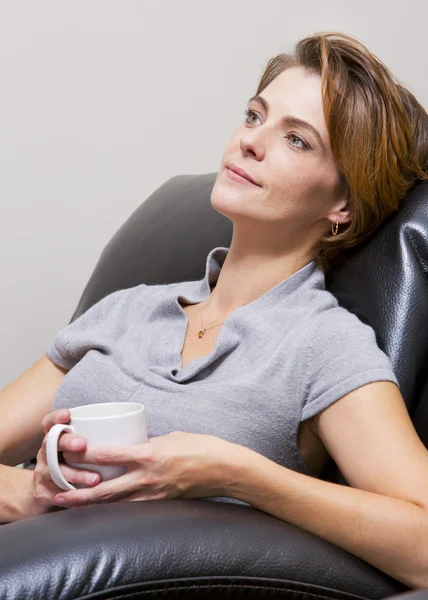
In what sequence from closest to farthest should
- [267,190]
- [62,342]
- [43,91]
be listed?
[267,190], [62,342], [43,91]

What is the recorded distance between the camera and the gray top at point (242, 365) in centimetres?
131

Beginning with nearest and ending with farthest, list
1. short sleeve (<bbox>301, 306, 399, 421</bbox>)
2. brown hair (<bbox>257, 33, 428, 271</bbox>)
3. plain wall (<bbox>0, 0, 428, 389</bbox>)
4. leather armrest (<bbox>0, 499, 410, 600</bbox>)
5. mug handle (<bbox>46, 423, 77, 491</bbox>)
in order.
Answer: leather armrest (<bbox>0, 499, 410, 600</bbox>), mug handle (<bbox>46, 423, 77, 491</bbox>), short sleeve (<bbox>301, 306, 399, 421</bbox>), brown hair (<bbox>257, 33, 428, 271</bbox>), plain wall (<bbox>0, 0, 428, 389</bbox>)

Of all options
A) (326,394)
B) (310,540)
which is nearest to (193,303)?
(326,394)

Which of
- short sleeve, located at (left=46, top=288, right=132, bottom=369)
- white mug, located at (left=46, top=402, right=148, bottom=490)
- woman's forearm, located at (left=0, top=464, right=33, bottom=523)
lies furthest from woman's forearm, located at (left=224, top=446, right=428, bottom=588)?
short sleeve, located at (left=46, top=288, right=132, bottom=369)

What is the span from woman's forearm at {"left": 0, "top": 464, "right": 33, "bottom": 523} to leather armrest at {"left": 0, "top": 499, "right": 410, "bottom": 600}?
0.26m

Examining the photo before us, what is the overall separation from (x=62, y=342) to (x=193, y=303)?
247 millimetres

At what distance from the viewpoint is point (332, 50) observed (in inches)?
60.8

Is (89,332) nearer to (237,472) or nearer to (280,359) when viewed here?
(280,359)

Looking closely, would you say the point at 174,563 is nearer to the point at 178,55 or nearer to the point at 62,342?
the point at 62,342

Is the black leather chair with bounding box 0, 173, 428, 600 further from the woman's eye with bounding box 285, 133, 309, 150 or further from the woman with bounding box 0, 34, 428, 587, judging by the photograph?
the woman's eye with bounding box 285, 133, 309, 150

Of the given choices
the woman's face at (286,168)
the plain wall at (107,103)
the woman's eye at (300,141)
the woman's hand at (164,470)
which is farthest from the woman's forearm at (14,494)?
the plain wall at (107,103)

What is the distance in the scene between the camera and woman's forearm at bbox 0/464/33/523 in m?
1.31

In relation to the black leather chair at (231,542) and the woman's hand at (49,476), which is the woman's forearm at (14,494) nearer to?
the woman's hand at (49,476)

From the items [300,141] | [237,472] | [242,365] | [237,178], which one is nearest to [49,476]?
[237,472]
